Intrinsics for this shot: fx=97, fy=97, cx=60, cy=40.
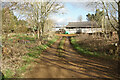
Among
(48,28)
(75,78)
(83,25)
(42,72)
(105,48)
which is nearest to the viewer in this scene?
(75,78)

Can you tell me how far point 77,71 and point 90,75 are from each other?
2.26 ft

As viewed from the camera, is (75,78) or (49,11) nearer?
(75,78)

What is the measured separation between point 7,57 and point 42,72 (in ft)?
9.01

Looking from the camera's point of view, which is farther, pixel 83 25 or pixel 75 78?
pixel 83 25

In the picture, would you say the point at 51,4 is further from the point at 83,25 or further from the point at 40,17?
the point at 83,25

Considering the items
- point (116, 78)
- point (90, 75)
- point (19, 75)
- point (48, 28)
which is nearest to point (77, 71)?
point (90, 75)

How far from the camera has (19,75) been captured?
4.36 metres

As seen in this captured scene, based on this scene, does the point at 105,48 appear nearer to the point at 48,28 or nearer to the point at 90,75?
the point at 90,75

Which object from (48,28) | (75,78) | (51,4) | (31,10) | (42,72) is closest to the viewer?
(75,78)

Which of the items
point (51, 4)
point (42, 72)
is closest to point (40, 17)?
point (51, 4)

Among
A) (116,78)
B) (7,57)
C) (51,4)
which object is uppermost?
(51,4)

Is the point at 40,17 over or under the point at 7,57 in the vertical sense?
over

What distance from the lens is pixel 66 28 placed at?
3516cm

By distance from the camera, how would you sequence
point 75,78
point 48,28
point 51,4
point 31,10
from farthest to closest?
point 48,28 < point 51,4 < point 31,10 < point 75,78
